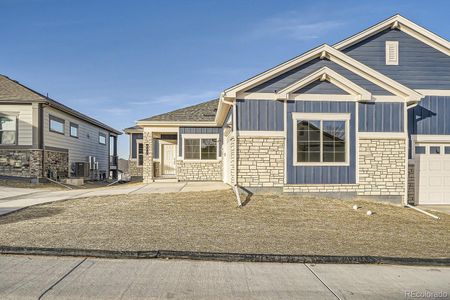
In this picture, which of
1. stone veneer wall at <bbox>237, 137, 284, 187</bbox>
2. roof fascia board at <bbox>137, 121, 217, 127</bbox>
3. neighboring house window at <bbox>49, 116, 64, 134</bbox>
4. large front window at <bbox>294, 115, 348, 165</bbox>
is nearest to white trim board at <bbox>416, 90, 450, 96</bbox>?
large front window at <bbox>294, 115, 348, 165</bbox>

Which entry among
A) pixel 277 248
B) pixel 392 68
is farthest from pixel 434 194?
pixel 277 248

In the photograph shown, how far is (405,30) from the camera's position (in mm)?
14891

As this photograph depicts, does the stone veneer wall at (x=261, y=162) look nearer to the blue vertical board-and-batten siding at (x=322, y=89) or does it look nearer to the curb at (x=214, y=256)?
the blue vertical board-and-batten siding at (x=322, y=89)

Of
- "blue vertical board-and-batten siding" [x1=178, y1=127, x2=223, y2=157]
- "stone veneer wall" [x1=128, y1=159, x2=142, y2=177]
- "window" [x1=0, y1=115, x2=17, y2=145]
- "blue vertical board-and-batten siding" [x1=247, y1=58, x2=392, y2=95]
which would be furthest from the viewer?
"stone veneer wall" [x1=128, y1=159, x2=142, y2=177]

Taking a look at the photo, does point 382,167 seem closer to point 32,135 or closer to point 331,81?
point 331,81

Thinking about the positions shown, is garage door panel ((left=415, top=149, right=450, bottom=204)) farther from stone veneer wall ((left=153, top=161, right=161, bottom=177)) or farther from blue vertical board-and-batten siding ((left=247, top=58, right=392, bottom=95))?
stone veneer wall ((left=153, top=161, right=161, bottom=177))

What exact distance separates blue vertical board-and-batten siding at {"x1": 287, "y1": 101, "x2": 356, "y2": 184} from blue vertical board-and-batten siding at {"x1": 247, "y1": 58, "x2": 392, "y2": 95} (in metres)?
0.66

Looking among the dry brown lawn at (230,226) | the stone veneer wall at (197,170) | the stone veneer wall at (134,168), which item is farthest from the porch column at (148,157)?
the stone veneer wall at (134,168)

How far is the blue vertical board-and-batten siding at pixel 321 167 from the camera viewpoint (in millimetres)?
12227

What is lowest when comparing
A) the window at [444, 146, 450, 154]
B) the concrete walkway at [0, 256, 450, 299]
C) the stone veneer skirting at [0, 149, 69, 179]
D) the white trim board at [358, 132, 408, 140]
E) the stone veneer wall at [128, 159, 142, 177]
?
the concrete walkway at [0, 256, 450, 299]

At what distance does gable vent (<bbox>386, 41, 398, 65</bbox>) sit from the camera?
48.5ft

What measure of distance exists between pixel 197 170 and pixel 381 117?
389 inches

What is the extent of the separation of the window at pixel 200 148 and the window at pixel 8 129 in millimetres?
8945

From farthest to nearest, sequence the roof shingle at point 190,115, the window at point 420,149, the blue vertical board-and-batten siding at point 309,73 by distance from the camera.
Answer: the roof shingle at point 190,115, the window at point 420,149, the blue vertical board-and-batten siding at point 309,73
